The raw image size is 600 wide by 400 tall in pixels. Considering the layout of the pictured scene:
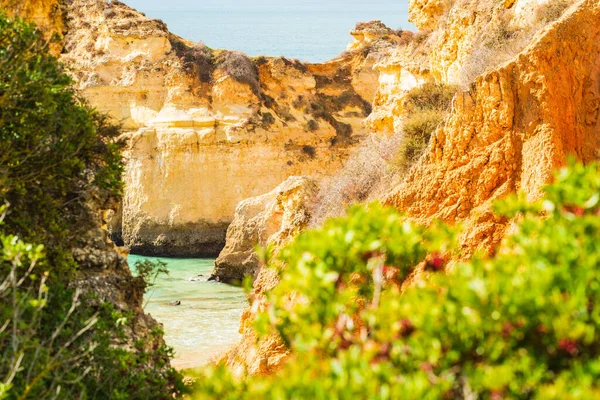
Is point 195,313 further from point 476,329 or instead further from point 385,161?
point 476,329

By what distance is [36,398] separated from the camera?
18.0ft

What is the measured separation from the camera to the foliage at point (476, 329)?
11.6 feet

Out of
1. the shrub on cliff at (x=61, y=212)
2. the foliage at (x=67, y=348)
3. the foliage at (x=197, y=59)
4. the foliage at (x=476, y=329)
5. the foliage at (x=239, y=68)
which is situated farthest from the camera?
the foliage at (x=239, y=68)

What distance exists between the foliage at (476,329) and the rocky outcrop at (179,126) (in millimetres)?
31239

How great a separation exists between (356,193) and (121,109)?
24026mm

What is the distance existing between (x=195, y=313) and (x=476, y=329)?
65.3ft

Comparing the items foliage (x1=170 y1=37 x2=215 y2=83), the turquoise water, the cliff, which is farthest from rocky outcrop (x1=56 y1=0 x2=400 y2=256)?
the cliff

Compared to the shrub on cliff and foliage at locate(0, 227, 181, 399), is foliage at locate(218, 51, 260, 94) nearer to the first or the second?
the shrub on cliff

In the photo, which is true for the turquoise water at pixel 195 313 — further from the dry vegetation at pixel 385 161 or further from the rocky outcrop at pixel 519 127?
the rocky outcrop at pixel 519 127

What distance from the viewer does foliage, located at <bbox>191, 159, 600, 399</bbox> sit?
3523 millimetres

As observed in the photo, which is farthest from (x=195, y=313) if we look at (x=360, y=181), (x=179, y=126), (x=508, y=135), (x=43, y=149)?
(x=43, y=149)

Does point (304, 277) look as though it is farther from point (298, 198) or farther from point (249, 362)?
point (298, 198)

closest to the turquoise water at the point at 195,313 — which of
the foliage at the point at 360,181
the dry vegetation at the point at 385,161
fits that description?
the foliage at the point at 360,181

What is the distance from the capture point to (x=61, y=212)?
8.02 metres
